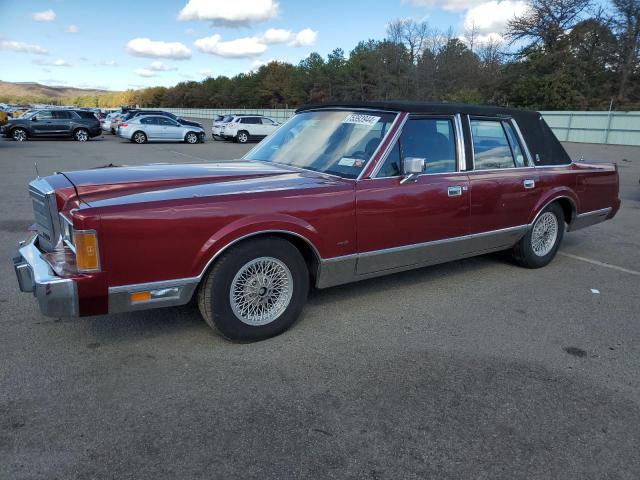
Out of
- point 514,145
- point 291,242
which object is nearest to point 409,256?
point 291,242

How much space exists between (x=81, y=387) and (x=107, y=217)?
106 centimetres

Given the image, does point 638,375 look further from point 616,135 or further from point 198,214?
point 616,135

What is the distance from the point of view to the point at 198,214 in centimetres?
338

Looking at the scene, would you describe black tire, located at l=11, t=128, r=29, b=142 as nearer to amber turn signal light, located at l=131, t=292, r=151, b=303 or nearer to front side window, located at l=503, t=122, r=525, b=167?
front side window, located at l=503, t=122, r=525, b=167

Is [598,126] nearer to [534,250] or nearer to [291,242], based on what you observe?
[534,250]

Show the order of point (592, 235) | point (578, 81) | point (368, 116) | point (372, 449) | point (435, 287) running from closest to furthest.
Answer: point (372, 449) → point (368, 116) → point (435, 287) → point (592, 235) → point (578, 81)

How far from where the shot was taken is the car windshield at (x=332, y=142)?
438 cm

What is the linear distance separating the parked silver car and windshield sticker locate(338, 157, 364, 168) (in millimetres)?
24701

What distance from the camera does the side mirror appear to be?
414 cm

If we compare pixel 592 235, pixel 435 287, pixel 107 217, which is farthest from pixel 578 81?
pixel 107 217

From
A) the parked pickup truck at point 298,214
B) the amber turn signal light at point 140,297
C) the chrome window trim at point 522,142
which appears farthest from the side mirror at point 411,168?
the amber turn signal light at point 140,297

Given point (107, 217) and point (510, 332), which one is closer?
point (107, 217)

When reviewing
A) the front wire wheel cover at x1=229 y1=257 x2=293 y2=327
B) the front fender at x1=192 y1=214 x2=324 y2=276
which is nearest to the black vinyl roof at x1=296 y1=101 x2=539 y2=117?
the front fender at x1=192 y1=214 x2=324 y2=276

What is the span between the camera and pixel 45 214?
12.1 ft
